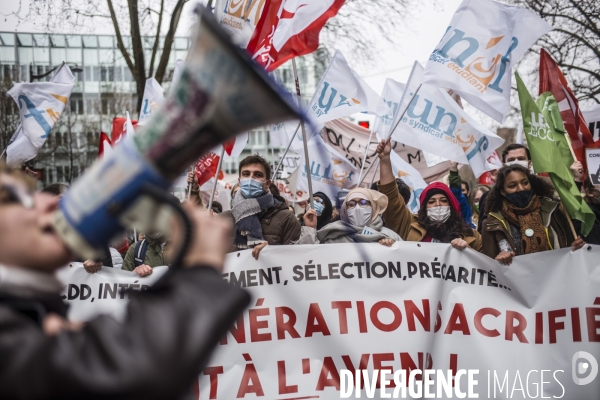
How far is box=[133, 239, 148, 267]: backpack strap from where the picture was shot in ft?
16.0

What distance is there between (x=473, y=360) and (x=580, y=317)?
Result: 2.43 ft

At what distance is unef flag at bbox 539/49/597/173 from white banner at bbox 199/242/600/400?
216 cm

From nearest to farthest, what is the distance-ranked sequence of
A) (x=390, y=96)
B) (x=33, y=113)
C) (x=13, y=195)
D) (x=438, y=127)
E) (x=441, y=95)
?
1. (x=13, y=195)
2. (x=441, y=95)
3. (x=438, y=127)
4. (x=33, y=113)
5. (x=390, y=96)

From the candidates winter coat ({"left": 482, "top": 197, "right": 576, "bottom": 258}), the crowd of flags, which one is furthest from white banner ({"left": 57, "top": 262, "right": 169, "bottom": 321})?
winter coat ({"left": 482, "top": 197, "right": 576, "bottom": 258})

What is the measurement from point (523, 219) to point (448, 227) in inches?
22.4

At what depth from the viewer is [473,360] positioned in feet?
13.5

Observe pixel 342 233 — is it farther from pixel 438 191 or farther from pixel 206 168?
pixel 206 168

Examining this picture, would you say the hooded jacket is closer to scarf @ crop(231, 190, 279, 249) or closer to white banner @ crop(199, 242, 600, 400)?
white banner @ crop(199, 242, 600, 400)

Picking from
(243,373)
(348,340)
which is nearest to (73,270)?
(243,373)

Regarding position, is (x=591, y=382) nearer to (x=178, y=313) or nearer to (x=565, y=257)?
(x=565, y=257)

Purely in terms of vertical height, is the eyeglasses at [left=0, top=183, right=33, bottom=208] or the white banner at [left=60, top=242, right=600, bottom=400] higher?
the eyeglasses at [left=0, top=183, right=33, bottom=208]

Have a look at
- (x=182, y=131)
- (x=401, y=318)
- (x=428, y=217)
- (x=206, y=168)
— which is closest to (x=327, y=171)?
(x=206, y=168)

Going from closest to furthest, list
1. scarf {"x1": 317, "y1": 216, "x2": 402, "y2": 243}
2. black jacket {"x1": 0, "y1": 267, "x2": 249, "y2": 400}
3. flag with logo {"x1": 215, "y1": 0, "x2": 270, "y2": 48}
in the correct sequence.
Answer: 1. black jacket {"x1": 0, "y1": 267, "x2": 249, "y2": 400}
2. scarf {"x1": 317, "y1": 216, "x2": 402, "y2": 243}
3. flag with logo {"x1": 215, "y1": 0, "x2": 270, "y2": 48}

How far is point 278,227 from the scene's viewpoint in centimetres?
481
